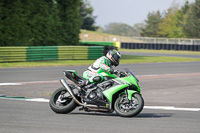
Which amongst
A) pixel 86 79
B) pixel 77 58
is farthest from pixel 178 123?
pixel 77 58

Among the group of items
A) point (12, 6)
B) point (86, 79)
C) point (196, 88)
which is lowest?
point (196, 88)

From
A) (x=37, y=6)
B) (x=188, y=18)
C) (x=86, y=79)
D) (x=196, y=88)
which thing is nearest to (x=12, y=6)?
(x=37, y=6)

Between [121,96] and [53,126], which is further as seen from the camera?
[121,96]

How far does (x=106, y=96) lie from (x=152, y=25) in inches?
4460

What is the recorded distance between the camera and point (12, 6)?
98.6 ft

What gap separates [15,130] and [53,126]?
0.77m

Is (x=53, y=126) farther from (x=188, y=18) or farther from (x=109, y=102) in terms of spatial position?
(x=188, y=18)

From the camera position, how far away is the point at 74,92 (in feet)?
27.6

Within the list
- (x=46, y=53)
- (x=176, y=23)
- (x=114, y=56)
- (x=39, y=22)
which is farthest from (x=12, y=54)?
(x=176, y=23)

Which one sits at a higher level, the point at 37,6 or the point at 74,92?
the point at 37,6

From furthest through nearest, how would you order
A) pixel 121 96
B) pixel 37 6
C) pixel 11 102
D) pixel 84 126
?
pixel 37 6
pixel 11 102
pixel 121 96
pixel 84 126

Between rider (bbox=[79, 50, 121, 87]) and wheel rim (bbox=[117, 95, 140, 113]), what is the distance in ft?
2.24

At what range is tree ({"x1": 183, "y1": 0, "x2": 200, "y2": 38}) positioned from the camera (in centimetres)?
8681

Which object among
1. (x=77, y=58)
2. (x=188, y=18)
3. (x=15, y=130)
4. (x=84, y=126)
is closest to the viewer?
(x=15, y=130)
